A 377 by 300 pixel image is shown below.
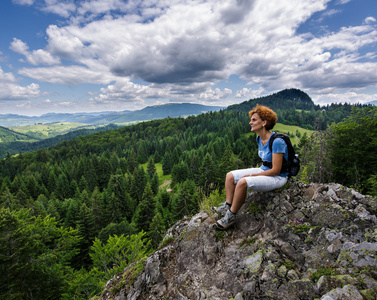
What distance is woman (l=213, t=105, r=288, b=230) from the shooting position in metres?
5.06

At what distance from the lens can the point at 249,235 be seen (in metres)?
5.43

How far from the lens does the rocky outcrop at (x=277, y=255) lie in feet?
11.0

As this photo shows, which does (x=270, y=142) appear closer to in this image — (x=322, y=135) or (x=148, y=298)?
(x=148, y=298)

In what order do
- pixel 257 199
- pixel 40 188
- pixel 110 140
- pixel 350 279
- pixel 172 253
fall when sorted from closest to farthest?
1. pixel 350 279
2. pixel 257 199
3. pixel 172 253
4. pixel 40 188
5. pixel 110 140

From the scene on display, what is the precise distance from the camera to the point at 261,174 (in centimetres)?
527

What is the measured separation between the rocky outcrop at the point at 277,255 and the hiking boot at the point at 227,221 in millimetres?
210

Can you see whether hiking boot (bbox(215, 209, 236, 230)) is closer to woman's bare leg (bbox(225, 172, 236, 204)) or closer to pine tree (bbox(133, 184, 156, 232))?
woman's bare leg (bbox(225, 172, 236, 204))

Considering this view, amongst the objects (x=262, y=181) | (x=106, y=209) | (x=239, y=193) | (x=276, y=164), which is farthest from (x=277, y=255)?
(x=106, y=209)

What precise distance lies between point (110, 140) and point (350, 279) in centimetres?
16277

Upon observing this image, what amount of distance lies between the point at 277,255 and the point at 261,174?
207cm

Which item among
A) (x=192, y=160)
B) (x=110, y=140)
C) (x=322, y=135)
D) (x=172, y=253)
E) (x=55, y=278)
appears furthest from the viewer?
(x=110, y=140)

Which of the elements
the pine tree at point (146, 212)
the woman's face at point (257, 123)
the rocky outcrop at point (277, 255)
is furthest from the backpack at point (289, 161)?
the pine tree at point (146, 212)

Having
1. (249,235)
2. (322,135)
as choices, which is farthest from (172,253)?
(322,135)

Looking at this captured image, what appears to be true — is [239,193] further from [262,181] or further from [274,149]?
[274,149]
